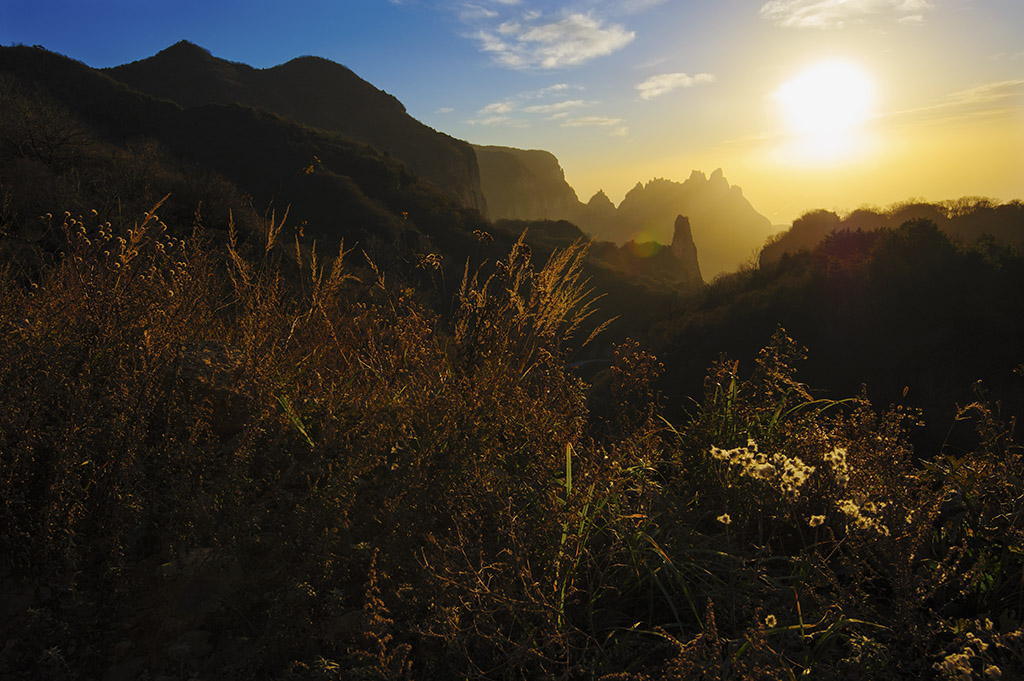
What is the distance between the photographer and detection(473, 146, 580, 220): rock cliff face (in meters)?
140

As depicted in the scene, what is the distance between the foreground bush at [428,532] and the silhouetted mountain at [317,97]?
56.6 metres

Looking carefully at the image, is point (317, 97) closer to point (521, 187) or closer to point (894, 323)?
point (894, 323)

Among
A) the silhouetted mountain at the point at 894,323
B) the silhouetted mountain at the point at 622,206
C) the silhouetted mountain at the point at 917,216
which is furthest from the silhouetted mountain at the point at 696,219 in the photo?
the silhouetted mountain at the point at 894,323

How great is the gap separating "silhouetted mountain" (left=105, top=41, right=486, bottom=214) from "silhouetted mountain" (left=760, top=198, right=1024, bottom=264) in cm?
3572

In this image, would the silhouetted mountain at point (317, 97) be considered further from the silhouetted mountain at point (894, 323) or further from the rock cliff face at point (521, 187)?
the rock cliff face at point (521, 187)

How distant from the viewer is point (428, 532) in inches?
78.1

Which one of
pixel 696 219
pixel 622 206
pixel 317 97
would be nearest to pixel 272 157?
pixel 317 97

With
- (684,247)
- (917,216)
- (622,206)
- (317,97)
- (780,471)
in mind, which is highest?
(622,206)

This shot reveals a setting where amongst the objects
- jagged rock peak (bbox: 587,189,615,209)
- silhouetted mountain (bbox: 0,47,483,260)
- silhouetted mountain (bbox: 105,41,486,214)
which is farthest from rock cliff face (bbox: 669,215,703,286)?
jagged rock peak (bbox: 587,189,615,209)

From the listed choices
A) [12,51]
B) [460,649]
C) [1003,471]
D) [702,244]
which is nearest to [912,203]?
[1003,471]

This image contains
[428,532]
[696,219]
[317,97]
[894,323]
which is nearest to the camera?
[428,532]

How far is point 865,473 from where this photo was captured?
89.4 inches

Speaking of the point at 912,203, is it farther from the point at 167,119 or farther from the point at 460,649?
the point at 167,119

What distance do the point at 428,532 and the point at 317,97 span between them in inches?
3058
